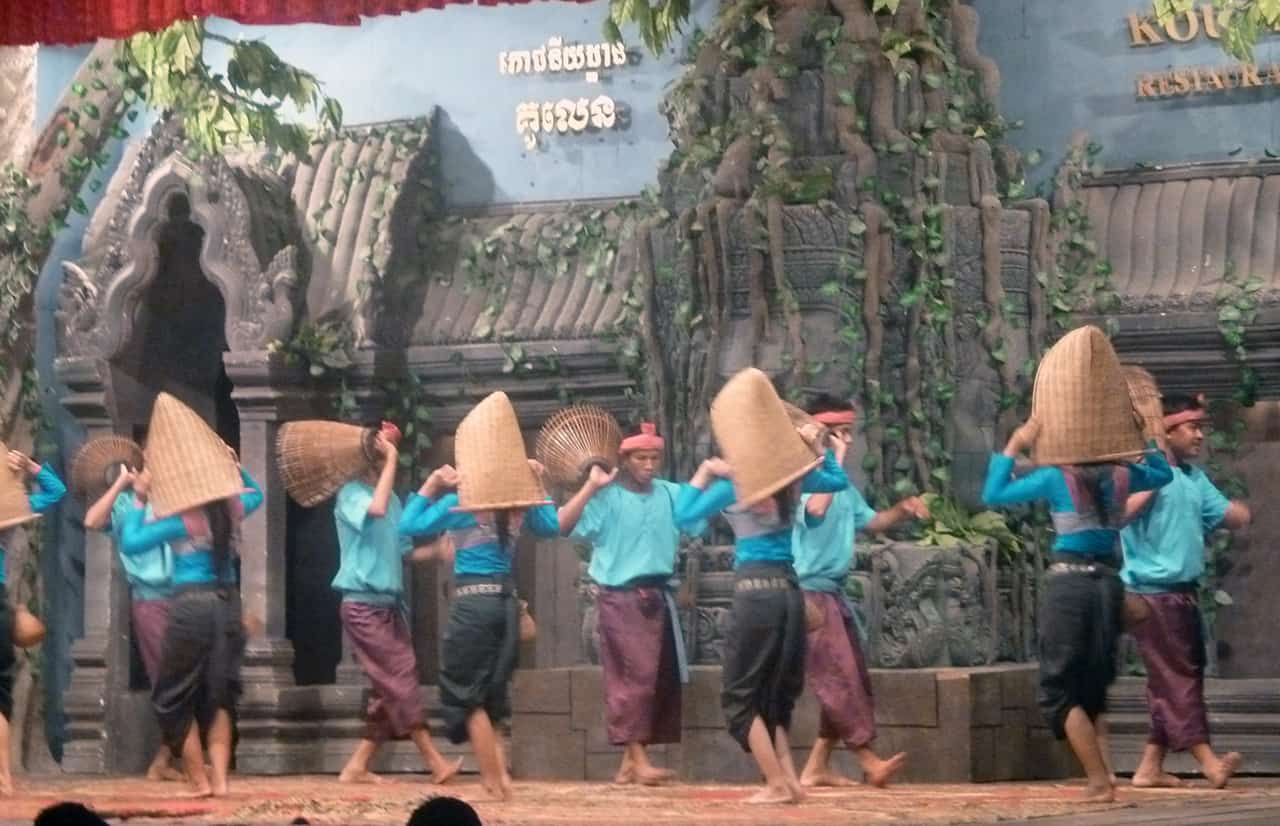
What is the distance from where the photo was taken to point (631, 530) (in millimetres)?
11492

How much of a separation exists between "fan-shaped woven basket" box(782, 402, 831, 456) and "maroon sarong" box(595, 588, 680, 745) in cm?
139

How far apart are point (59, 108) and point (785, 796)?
601 cm

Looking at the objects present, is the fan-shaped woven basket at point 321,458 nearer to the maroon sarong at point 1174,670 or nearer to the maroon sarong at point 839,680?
the maroon sarong at point 839,680

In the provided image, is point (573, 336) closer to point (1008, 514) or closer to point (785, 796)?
point (1008, 514)

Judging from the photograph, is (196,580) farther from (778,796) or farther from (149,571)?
(778,796)

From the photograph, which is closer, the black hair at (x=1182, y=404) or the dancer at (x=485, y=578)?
the dancer at (x=485, y=578)

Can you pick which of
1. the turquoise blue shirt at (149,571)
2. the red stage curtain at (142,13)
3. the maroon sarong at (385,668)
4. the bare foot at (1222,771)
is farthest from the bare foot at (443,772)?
the red stage curtain at (142,13)

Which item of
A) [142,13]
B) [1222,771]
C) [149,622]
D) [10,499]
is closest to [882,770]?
[1222,771]

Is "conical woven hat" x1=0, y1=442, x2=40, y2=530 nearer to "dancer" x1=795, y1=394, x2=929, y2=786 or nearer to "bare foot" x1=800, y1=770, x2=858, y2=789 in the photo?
"dancer" x1=795, y1=394, x2=929, y2=786

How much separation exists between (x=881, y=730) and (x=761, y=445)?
204cm

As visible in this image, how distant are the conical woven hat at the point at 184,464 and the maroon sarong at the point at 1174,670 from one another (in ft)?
12.2

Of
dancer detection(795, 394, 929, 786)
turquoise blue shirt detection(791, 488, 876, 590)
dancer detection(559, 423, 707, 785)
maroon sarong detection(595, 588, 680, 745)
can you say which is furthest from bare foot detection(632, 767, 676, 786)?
turquoise blue shirt detection(791, 488, 876, 590)

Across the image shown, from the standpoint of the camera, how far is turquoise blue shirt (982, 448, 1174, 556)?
988cm

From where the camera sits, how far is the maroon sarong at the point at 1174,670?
35.3 feet
